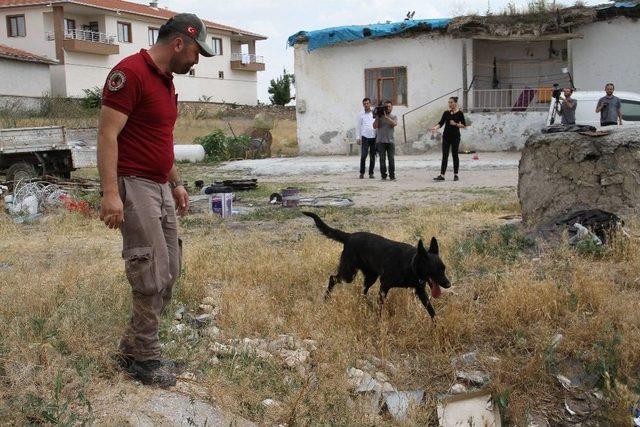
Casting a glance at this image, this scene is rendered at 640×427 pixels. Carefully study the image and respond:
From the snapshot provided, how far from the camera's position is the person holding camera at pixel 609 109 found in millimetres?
15898

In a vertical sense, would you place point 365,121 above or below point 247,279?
above

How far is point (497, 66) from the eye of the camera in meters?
25.4

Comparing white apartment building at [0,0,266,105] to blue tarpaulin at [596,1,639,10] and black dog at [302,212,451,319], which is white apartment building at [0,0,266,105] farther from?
black dog at [302,212,451,319]

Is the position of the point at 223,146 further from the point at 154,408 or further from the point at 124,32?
the point at 124,32

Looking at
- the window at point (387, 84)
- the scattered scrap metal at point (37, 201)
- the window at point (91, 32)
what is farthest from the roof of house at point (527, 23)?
the window at point (91, 32)

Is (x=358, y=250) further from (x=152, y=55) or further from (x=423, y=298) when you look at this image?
(x=152, y=55)

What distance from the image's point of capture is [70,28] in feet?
144

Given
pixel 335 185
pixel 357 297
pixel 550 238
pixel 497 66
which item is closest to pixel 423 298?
pixel 357 297

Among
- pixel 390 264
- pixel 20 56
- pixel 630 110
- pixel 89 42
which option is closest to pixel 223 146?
pixel 630 110

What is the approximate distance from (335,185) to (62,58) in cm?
3240

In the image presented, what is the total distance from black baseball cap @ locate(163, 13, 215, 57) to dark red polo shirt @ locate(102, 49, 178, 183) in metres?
0.20

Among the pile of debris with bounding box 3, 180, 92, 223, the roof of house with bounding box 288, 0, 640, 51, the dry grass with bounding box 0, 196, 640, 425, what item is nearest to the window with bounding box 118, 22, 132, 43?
the roof of house with bounding box 288, 0, 640, 51

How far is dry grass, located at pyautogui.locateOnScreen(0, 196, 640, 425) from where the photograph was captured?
394cm

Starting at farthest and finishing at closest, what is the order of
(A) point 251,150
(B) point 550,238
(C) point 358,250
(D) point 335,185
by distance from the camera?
(A) point 251,150, (D) point 335,185, (B) point 550,238, (C) point 358,250
